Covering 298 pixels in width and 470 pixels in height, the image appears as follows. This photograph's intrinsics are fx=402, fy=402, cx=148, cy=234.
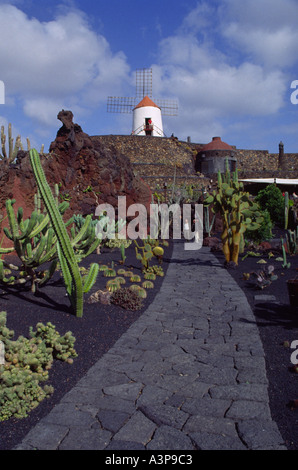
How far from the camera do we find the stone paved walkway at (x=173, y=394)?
2.70 m

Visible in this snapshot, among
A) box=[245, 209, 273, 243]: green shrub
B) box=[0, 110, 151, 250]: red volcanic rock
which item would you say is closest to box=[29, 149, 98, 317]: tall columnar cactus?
→ box=[0, 110, 151, 250]: red volcanic rock

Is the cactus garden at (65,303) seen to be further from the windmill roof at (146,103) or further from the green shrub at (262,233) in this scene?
the windmill roof at (146,103)

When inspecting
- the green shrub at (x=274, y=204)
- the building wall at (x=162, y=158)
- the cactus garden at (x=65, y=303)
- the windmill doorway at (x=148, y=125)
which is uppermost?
the windmill doorway at (x=148, y=125)

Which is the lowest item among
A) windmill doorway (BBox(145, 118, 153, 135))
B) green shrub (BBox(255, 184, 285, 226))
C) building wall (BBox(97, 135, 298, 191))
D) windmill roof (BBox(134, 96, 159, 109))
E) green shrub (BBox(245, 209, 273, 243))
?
green shrub (BBox(245, 209, 273, 243))

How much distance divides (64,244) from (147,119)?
36.7 m

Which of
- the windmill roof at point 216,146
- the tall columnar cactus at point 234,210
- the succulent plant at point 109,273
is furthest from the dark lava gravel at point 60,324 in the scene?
the windmill roof at point 216,146

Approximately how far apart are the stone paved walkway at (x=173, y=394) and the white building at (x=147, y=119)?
117ft

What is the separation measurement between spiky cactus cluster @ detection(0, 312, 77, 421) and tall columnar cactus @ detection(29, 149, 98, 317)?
0.89 meters

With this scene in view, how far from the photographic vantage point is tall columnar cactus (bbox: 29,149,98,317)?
15.4 ft

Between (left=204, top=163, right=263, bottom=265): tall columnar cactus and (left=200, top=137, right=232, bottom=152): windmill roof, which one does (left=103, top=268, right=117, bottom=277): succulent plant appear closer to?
(left=204, top=163, right=263, bottom=265): tall columnar cactus

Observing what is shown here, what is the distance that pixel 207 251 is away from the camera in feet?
40.6

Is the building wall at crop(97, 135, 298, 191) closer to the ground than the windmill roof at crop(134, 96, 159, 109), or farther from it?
closer to the ground

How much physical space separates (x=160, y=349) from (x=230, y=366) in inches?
31.5

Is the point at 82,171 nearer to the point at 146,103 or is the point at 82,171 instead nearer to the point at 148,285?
the point at 148,285
